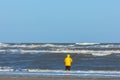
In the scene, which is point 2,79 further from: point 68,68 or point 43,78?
point 68,68

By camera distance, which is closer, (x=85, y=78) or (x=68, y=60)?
A: (x=85, y=78)

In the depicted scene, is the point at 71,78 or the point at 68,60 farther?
the point at 68,60

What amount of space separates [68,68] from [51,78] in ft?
22.9

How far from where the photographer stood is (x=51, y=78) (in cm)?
2119

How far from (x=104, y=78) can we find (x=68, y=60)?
23.9 ft

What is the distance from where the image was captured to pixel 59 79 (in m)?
20.5

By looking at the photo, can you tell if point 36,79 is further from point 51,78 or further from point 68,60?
point 68,60

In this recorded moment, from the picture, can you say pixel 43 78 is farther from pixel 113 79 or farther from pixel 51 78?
pixel 113 79

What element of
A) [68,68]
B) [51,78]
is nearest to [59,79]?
[51,78]

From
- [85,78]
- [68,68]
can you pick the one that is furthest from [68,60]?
[85,78]

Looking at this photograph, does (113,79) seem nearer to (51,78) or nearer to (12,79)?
(51,78)

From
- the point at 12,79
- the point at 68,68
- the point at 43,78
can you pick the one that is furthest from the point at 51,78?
the point at 68,68

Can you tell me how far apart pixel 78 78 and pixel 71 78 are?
1.02ft

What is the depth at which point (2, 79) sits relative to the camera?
66.4 ft
